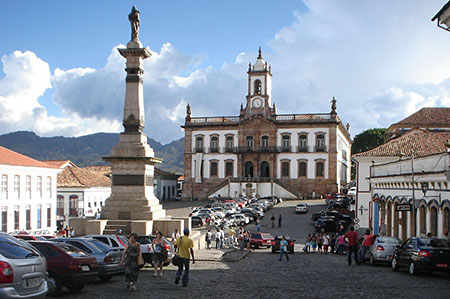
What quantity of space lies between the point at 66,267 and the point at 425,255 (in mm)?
10247

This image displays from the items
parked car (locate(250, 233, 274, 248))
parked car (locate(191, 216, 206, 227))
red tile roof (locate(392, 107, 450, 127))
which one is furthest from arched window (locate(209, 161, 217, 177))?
parked car (locate(250, 233, 274, 248))

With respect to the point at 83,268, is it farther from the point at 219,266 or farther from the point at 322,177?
the point at 322,177

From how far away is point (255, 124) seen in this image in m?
78.0

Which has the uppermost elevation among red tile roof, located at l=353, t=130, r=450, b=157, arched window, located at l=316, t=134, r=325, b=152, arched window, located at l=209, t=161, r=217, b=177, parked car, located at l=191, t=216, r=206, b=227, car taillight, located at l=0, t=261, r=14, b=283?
arched window, located at l=316, t=134, r=325, b=152

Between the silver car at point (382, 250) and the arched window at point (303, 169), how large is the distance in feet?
182

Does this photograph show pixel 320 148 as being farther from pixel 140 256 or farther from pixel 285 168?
pixel 140 256

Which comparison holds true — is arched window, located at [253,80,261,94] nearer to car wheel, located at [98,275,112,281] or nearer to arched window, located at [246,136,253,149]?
arched window, located at [246,136,253,149]

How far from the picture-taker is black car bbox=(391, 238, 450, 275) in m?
16.4

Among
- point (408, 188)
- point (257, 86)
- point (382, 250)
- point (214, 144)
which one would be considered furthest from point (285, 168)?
point (382, 250)

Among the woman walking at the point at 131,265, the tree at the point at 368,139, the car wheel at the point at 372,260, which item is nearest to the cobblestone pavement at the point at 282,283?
the woman walking at the point at 131,265

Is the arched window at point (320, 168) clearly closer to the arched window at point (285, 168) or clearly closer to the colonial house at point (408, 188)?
the arched window at point (285, 168)

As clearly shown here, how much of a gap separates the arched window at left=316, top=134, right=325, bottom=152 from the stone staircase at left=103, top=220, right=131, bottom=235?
5447 centimetres

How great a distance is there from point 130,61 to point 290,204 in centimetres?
4355

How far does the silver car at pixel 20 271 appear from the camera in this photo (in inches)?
358
